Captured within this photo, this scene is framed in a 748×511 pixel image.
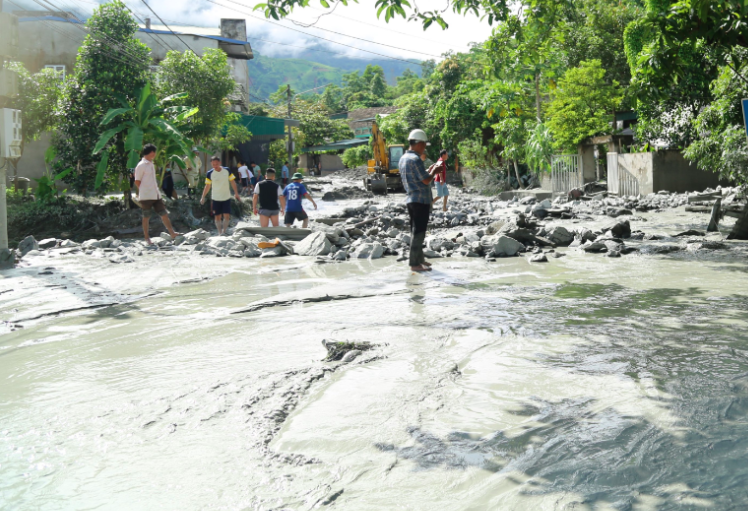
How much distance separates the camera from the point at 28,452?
300cm

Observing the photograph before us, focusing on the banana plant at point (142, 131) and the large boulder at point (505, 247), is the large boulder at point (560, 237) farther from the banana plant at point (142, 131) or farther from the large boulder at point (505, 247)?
the banana plant at point (142, 131)

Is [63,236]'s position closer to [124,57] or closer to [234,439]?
[124,57]

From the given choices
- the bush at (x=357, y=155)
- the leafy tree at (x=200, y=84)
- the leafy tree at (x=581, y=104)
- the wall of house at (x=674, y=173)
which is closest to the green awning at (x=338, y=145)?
the bush at (x=357, y=155)

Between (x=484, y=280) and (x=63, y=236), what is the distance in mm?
11040

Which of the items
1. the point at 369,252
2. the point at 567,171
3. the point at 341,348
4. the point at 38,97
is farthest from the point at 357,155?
the point at 341,348

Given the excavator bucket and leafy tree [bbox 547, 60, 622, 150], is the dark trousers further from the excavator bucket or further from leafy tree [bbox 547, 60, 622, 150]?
the excavator bucket

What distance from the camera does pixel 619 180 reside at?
22484 millimetres

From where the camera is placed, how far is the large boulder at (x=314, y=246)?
10.6 m

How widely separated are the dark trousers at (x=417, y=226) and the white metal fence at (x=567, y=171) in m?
17.2

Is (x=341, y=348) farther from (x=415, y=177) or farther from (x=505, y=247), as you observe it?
(x=505, y=247)

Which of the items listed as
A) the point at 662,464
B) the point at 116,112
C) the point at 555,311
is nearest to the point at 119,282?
the point at 555,311

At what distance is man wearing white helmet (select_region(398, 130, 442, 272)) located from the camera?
322 inches

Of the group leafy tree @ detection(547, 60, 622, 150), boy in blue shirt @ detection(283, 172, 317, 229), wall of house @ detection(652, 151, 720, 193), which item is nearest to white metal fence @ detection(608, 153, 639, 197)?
wall of house @ detection(652, 151, 720, 193)

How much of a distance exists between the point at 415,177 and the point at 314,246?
10.0 ft
